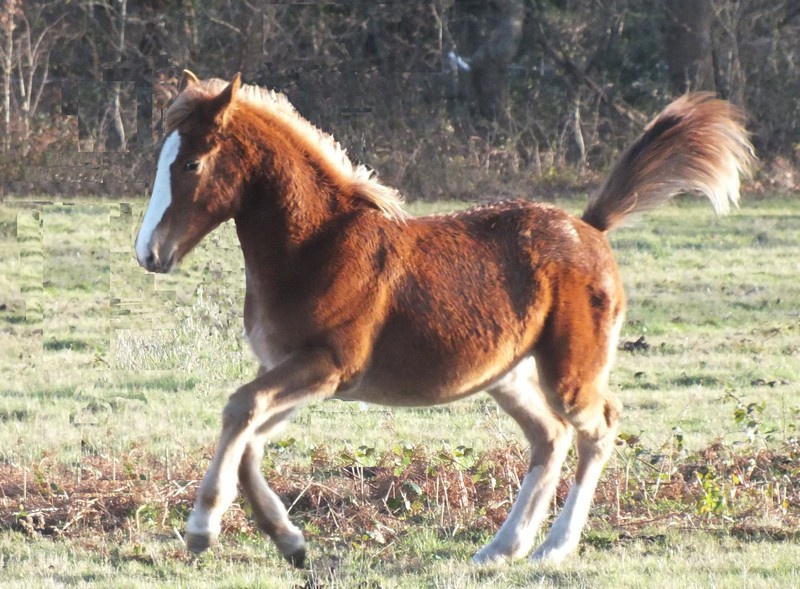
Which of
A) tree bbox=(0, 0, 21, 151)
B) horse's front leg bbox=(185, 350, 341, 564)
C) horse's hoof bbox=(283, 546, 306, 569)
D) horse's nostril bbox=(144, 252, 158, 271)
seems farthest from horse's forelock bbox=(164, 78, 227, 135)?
tree bbox=(0, 0, 21, 151)

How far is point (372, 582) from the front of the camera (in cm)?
523

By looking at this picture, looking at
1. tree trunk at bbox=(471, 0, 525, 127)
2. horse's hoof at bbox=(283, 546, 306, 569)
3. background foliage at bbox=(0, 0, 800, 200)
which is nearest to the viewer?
horse's hoof at bbox=(283, 546, 306, 569)

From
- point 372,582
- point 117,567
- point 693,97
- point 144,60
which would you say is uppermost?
point 693,97

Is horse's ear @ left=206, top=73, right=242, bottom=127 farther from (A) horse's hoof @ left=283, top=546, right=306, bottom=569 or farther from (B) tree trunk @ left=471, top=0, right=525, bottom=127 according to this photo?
(B) tree trunk @ left=471, top=0, right=525, bottom=127

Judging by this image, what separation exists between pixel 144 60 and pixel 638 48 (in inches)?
354

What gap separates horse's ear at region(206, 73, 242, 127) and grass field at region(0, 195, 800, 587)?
1.88m

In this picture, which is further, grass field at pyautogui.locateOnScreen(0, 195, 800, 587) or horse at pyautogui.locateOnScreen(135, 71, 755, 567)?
grass field at pyautogui.locateOnScreen(0, 195, 800, 587)

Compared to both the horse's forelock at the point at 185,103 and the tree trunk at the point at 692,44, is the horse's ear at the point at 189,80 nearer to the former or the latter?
the horse's forelock at the point at 185,103

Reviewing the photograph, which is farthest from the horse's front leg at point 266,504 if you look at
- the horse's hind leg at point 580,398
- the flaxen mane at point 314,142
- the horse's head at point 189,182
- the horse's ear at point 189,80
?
the horse's ear at point 189,80

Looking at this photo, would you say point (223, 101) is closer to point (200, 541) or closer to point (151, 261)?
point (151, 261)

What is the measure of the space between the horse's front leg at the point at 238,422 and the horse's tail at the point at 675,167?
6.32 ft

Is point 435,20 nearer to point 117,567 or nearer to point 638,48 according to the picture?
point 638,48

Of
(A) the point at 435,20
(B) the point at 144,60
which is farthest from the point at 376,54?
(B) the point at 144,60

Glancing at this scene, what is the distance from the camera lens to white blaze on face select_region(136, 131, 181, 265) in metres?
4.96
